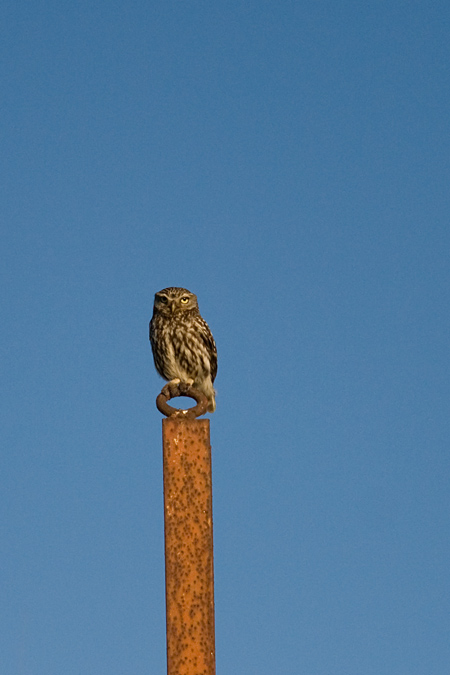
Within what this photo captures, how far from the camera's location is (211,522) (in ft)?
14.1


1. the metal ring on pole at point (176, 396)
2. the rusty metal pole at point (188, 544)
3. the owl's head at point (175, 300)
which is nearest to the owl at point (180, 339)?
the owl's head at point (175, 300)

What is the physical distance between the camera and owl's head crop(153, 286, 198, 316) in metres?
10.4

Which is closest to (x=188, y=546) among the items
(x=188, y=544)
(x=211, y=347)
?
(x=188, y=544)

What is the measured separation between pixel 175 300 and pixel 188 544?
6.36 m

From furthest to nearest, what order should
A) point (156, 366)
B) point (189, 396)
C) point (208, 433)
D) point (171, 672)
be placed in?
point (156, 366) → point (189, 396) → point (208, 433) → point (171, 672)

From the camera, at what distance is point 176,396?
15.4ft

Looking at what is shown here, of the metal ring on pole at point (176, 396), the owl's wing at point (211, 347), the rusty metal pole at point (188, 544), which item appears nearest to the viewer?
the rusty metal pole at point (188, 544)

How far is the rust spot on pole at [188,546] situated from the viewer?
163 inches

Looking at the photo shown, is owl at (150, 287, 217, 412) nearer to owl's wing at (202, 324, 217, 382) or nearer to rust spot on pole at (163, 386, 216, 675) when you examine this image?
owl's wing at (202, 324, 217, 382)

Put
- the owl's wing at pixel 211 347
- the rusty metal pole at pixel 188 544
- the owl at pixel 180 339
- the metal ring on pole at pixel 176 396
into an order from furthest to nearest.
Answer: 1. the owl's wing at pixel 211 347
2. the owl at pixel 180 339
3. the metal ring on pole at pixel 176 396
4. the rusty metal pole at pixel 188 544

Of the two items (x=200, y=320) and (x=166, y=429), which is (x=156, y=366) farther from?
(x=166, y=429)

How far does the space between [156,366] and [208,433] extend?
614 cm

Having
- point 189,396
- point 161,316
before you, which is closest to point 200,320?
point 161,316

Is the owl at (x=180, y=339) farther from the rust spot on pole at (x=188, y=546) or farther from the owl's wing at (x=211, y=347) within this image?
the rust spot on pole at (x=188, y=546)
